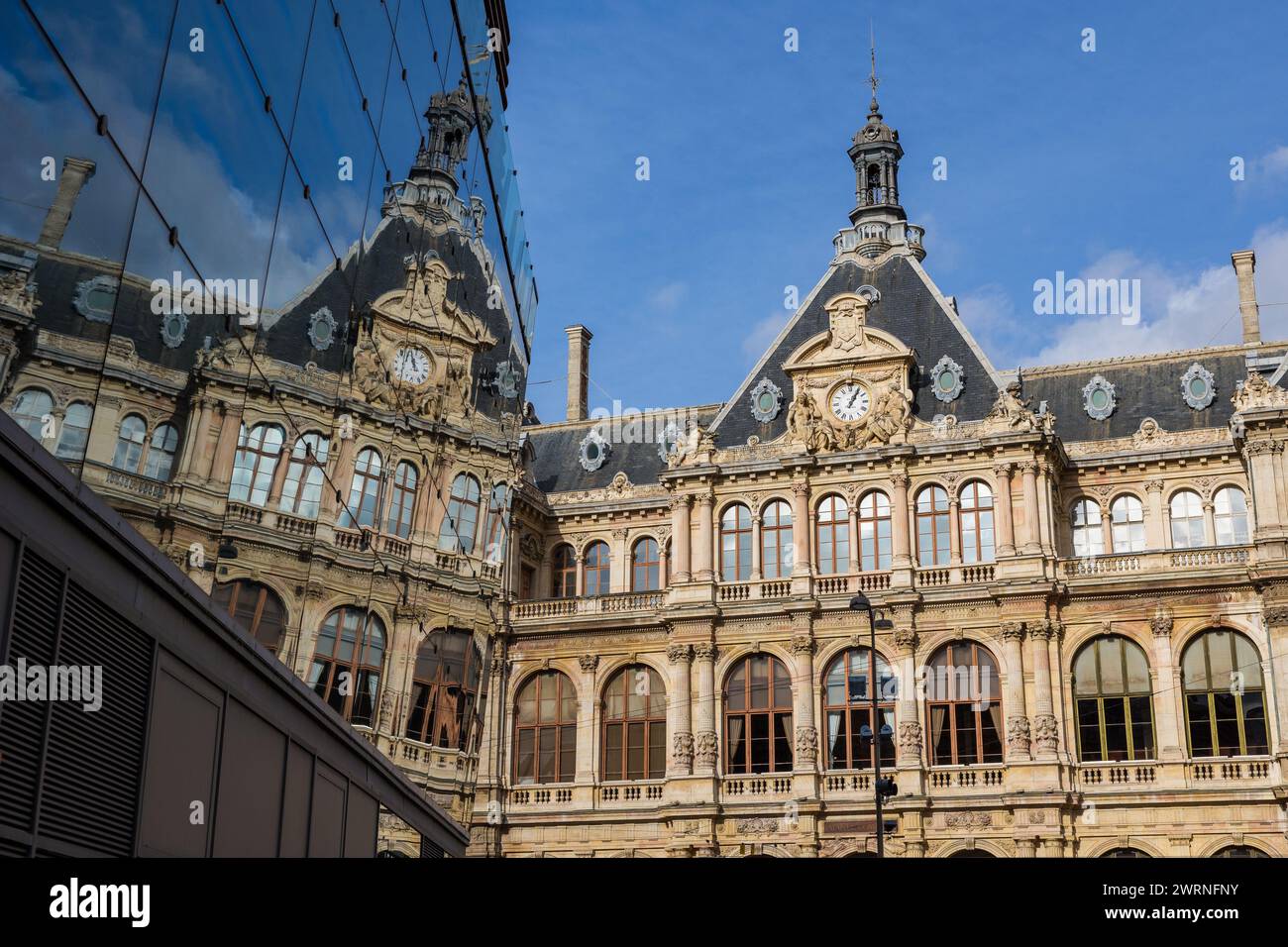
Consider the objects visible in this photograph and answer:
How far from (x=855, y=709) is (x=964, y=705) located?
3.39 metres

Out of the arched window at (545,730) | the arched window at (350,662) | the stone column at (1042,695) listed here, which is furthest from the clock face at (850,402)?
the arched window at (350,662)

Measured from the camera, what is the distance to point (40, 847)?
11320mm

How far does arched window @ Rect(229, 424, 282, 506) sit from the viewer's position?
1582 cm

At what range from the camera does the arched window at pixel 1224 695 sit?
136 ft

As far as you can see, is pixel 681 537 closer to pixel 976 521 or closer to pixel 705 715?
pixel 705 715

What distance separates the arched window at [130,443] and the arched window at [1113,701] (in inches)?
1404

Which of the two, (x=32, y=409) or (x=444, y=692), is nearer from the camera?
(x=32, y=409)

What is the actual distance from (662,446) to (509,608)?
10.1 metres

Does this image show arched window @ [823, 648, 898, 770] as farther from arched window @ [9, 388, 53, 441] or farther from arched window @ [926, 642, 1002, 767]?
arched window @ [9, 388, 53, 441]

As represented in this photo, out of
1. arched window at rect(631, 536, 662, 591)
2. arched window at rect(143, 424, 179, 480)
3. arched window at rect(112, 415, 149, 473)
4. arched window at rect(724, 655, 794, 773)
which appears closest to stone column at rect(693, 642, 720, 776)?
arched window at rect(724, 655, 794, 773)

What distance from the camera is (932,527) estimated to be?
46.3 metres

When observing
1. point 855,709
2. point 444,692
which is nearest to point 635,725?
point 855,709
